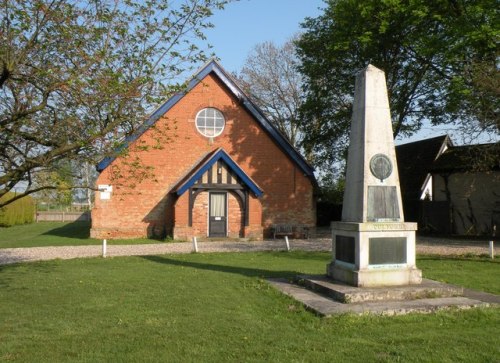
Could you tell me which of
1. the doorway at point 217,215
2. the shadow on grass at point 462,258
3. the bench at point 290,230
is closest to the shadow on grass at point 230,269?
the shadow on grass at point 462,258

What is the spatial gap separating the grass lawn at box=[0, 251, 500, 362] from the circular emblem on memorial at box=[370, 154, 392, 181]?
2.92 m

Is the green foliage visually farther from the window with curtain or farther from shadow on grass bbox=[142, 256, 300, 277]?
shadow on grass bbox=[142, 256, 300, 277]

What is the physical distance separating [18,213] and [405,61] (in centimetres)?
3313

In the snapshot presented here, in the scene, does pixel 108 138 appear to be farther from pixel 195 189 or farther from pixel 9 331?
pixel 195 189

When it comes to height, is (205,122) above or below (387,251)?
above

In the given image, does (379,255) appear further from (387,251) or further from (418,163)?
(418,163)

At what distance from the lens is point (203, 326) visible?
291 inches

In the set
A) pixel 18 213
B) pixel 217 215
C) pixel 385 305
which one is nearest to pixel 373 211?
pixel 385 305

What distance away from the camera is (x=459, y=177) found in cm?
2914

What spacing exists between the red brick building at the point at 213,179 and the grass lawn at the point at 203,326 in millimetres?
12395

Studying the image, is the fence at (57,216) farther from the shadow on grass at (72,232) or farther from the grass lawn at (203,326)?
the grass lawn at (203,326)

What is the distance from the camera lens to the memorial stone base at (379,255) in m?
9.48

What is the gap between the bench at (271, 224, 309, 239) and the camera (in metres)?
26.5

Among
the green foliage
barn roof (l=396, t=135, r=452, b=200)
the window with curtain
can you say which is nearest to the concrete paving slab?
the window with curtain
